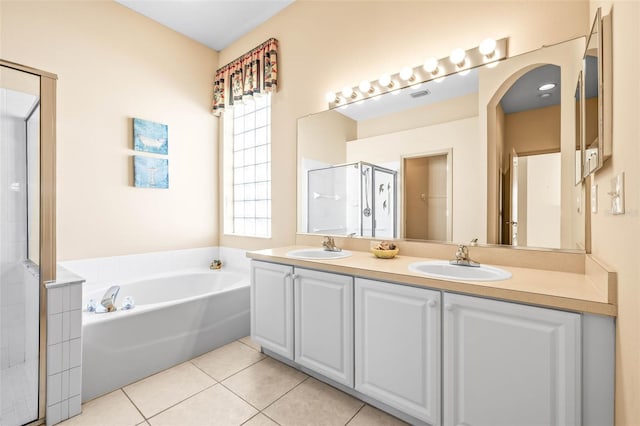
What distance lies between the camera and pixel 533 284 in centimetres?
123

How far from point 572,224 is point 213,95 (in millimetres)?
3637

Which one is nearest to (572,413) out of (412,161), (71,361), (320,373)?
(320,373)

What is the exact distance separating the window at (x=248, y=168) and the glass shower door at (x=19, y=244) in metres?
1.92

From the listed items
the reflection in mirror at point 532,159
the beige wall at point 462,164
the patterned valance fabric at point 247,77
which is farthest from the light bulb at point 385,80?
the patterned valance fabric at point 247,77

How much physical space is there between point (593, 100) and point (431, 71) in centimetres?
97

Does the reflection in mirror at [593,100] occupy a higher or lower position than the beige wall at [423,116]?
lower

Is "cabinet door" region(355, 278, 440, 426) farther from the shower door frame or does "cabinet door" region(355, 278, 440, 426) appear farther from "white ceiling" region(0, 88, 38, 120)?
"white ceiling" region(0, 88, 38, 120)

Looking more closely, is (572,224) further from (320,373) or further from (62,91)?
(62,91)

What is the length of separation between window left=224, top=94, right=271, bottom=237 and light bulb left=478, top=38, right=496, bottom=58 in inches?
85.4

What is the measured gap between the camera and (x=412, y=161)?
203 cm

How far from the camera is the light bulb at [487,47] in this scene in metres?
1.70

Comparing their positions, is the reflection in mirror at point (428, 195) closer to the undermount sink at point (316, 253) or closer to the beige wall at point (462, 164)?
the beige wall at point (462, 164)

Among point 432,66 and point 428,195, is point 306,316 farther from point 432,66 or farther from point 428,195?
point 432,66

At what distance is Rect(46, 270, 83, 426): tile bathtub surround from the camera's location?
1557 millimetres
